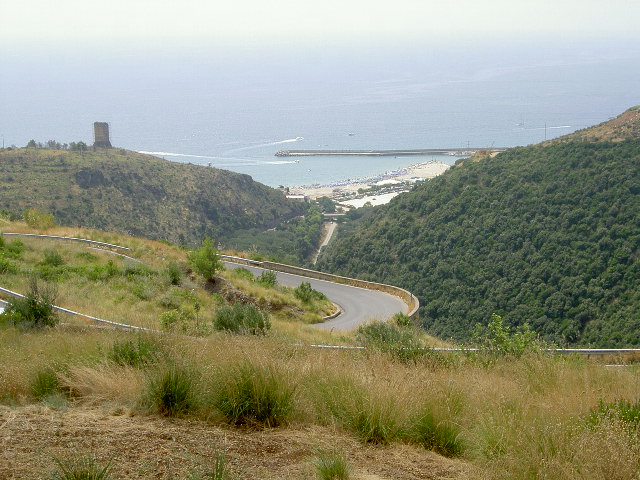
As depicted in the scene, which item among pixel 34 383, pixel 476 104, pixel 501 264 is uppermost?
pixel 476 104

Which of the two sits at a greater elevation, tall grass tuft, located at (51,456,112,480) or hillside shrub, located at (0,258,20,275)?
tall grass tuft, located at (51,456,112,480)

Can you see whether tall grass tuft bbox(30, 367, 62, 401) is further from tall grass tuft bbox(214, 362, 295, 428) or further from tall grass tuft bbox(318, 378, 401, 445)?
tall grass tuft bbox(318, 378, 401, 445)

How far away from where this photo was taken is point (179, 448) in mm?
4570

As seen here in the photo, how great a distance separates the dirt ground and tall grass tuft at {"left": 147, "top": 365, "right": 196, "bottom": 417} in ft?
0.45

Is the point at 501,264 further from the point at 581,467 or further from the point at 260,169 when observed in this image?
the point at 260,169

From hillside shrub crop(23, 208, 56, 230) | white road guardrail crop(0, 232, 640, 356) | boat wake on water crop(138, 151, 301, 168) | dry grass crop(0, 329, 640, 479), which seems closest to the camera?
dry grass crop(0, 329, 640, 479)

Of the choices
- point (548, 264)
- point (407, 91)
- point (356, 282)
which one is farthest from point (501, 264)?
point (407, 91)

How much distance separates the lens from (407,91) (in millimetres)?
198000

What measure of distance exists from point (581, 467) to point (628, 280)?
2444cm

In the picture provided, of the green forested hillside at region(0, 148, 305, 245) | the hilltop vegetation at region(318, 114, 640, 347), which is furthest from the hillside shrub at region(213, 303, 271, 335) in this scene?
the green forested hillside at region(0, 148, 305, 245)

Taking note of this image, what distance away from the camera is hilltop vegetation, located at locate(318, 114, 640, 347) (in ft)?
84.7

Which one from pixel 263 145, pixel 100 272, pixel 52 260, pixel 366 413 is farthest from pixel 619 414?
pixel 263 145

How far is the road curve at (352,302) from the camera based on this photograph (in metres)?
19.1

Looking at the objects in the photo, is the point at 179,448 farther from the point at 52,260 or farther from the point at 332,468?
the point at 52,260
